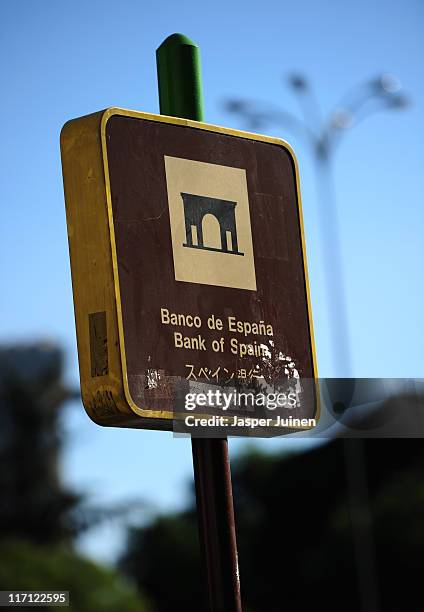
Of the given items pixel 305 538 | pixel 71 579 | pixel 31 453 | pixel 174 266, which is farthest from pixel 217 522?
pixel 31 453

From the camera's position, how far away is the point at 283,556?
162ft

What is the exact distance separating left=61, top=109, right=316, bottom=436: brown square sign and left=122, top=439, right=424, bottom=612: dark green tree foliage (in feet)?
113

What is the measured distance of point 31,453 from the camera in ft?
169

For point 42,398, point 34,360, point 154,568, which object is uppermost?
point 34,360

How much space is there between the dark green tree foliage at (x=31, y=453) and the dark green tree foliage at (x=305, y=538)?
6.71 metres

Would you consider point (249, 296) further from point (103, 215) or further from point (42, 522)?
point (42, 522)

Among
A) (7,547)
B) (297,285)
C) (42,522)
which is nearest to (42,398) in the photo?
(42,522)

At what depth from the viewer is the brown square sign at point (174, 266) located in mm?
3318

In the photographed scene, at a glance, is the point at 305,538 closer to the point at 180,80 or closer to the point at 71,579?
the point at 71,579

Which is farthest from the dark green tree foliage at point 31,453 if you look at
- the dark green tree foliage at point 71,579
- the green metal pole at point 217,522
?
the green metal pole at point 217,522

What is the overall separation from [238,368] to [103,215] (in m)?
0.53

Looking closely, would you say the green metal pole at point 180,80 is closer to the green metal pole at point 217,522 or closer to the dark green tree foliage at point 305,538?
the green metal pole at point 217,522

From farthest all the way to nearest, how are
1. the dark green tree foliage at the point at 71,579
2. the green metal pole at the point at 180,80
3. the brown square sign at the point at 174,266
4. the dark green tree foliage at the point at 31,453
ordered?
the dark green tree foliage at the point at 31,453 → the dark green tree foliage at the point at 71,579 → the green metal pole at the point at 180,80 → the brown square sign at the point at 174,266

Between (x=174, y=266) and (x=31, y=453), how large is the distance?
48.9 meters
